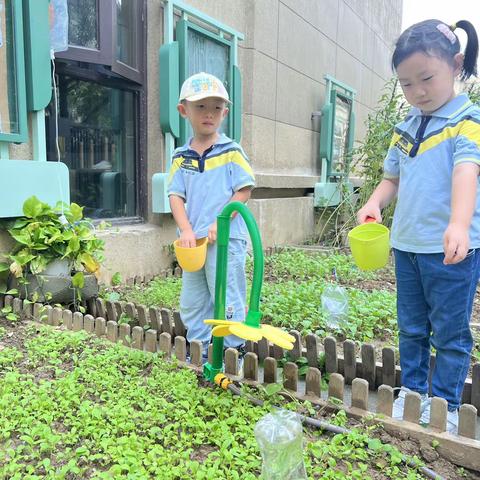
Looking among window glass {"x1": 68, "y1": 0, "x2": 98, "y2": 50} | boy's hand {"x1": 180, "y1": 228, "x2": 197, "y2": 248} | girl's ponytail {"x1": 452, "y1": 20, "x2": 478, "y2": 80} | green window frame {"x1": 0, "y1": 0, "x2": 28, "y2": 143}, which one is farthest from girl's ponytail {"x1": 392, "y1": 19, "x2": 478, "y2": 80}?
window glass {"x1": 68, "y1": 0, "x2": 98, "y2": 50}

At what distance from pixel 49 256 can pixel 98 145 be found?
148 centimetres

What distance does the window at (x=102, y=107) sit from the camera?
12.7 ft

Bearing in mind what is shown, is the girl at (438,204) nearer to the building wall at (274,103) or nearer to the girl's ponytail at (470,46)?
the girl's ponytail at (470,46)

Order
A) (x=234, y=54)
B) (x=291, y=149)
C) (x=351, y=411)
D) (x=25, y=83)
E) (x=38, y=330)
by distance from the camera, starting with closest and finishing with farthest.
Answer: (x=351, y=411)
(x=38, y=330)
(x=25, y=83)
(x=234, y=54)
(x=291, y=149)

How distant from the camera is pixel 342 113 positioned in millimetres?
8812

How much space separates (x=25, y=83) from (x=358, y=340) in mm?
2791

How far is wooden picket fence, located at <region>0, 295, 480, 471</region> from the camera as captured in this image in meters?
1.92

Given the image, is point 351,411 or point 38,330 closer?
point 351,411

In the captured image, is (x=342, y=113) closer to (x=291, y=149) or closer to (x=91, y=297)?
(x=291, y=149)

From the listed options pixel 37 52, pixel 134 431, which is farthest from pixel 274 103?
pixel 134 431

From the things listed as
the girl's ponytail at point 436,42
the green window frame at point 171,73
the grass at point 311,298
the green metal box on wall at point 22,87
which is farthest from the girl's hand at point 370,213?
the green window frame at point 171,73

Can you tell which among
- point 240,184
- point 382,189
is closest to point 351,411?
point 382,189

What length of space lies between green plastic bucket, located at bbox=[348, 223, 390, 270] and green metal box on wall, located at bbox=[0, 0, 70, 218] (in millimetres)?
2288

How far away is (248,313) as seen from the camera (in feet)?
6.10
